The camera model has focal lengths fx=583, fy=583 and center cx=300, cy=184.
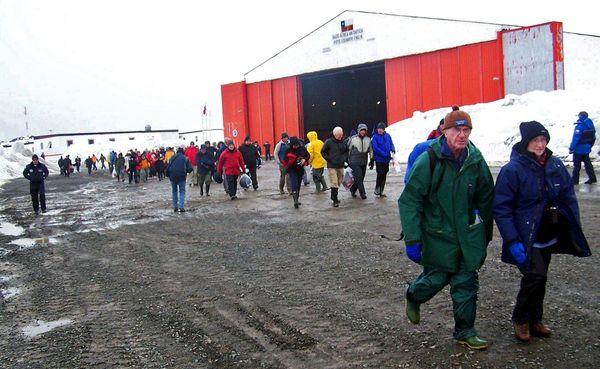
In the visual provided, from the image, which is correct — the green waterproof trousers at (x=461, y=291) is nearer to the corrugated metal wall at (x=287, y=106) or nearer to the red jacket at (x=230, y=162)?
the red jacket at (x=230, y=162)

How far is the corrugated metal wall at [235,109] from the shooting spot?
50.1m

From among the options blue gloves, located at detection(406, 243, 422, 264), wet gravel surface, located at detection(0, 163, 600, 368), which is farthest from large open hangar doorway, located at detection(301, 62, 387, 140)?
blue gloves, located at detection(406, 243, 422, 264)

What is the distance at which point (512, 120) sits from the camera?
27.4 meters

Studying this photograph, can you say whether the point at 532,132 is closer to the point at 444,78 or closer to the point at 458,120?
the point at 458,120

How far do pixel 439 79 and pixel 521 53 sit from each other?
5.58 metres

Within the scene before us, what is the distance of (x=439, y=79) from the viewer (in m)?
36.9

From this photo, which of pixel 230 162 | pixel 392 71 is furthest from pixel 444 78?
pixel 230 162

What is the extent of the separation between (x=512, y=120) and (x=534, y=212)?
969 inches

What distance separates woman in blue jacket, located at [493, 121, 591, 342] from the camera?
14.4 ft

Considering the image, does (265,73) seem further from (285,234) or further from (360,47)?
(285,234)

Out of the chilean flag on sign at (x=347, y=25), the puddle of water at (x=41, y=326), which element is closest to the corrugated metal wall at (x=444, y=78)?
the chilean flag on sign at (x=347, y=25)

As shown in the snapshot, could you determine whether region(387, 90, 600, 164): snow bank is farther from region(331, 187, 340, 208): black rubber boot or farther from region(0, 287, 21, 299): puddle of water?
region(0, 287, 21, 299): puddle of water

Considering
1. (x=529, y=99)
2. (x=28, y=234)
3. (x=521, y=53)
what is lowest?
(x=28, y=234)

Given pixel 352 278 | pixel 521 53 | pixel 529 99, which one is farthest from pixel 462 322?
pixel 521 53
